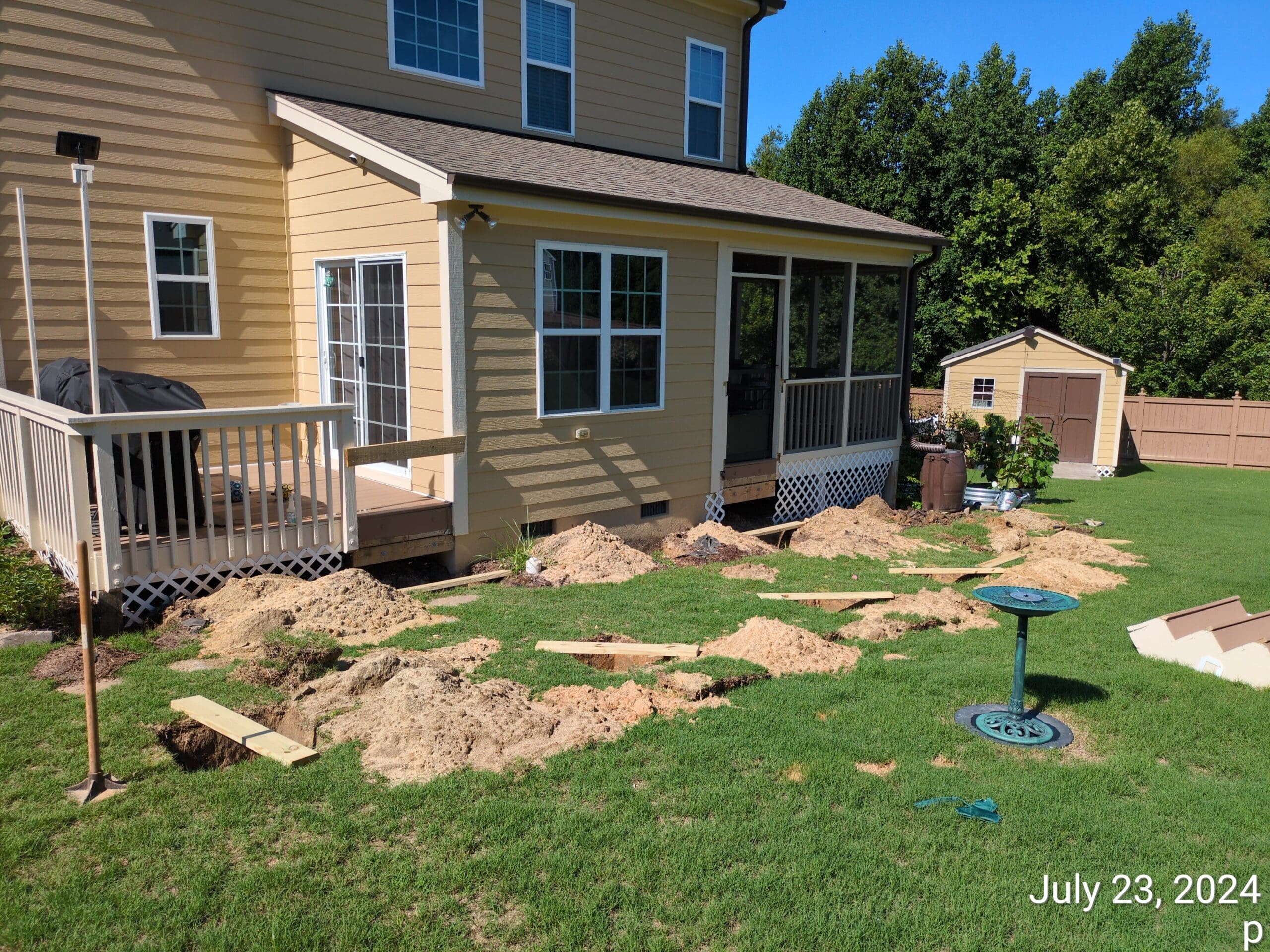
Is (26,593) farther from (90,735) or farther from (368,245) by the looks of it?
(368,245)

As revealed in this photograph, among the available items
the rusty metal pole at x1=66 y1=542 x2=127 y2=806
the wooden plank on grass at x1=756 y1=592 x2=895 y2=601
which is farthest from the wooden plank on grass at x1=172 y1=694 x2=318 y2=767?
the wooden plank on grass at x1=756 y1=592 x2=895 y2=601

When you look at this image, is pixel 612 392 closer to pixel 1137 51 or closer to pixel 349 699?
pixel 349 699

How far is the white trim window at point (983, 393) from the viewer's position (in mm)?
20672

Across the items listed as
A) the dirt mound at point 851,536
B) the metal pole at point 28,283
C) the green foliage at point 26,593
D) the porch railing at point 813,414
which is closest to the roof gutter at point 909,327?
the porch railing at point 813,414

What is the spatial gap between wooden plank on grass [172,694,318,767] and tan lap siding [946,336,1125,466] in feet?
61.5

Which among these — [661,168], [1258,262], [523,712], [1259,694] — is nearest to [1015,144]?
[1258,262]

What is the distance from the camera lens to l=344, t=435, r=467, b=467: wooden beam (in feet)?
23.2

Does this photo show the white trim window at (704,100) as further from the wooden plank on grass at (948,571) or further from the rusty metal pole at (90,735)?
the rusty metal pole at (90,735)

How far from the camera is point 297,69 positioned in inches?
363

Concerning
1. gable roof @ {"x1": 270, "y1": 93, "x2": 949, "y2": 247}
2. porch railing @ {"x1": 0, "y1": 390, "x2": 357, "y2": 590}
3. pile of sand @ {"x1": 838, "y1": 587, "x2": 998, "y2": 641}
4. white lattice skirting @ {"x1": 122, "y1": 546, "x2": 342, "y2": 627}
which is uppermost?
gable roof @ {"x1": 270, "y1": 93, "x2": 949, "y2": 247}

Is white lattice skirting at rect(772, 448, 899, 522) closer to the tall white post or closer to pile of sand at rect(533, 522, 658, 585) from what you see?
pile of sand at rect(533, 522, 658, 585)

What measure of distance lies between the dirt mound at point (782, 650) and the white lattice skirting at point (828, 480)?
504 centimetres

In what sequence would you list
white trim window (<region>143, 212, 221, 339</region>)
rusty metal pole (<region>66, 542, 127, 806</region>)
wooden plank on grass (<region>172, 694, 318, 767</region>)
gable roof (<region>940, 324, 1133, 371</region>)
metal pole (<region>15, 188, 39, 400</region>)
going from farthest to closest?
gable roof (<region>940, 324, 1133, 371</region>) < white trim window (<region>143, 212, 221, 339</region>) < metal pole (<region>15, 188, 39, 400</region>) < wooden plank on grass (<region>172, 694, 318, 767</region>) < rusty metal pole (<region>66, 542, 127, 806</region>)

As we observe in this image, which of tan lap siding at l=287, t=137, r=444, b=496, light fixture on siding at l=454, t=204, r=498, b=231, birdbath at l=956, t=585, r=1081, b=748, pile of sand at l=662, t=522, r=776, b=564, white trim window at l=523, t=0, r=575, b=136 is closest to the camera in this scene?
birdbath at l=956, t=585, r=1081, b=748
